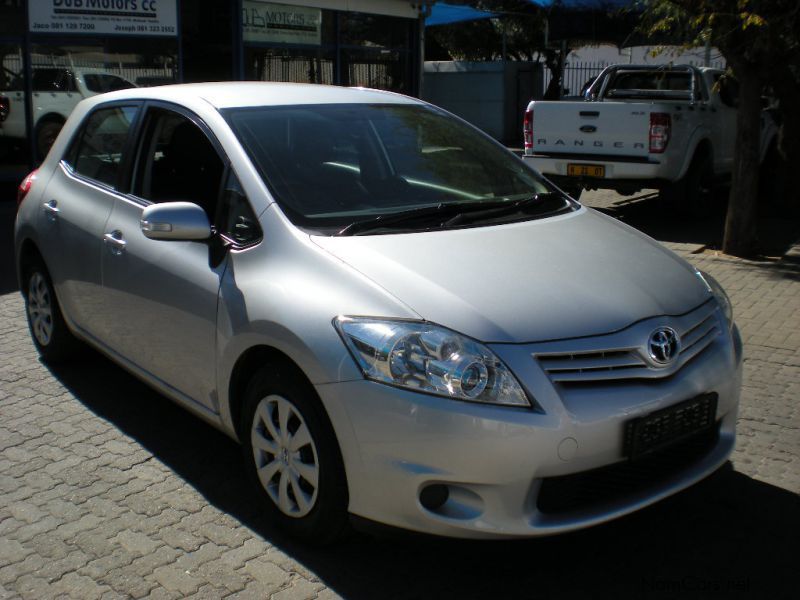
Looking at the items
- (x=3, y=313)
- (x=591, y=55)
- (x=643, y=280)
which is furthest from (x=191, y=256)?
(x=591, y=55)

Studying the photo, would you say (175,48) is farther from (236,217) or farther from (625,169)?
(236,217)

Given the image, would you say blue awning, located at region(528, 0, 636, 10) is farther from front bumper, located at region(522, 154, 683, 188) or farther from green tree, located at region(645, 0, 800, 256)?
green tree, located at region(645, 0, 800, 256)

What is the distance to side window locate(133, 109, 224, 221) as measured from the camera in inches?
167

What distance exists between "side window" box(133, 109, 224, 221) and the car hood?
0.81 metres

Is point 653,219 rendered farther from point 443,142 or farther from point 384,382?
point 384,382

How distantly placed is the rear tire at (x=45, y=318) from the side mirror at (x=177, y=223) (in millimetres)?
1858

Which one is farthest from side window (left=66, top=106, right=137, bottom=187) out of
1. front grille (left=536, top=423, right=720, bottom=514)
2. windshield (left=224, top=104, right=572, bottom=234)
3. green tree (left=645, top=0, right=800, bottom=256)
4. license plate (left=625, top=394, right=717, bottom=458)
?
green tree (left=645, top=0, right=800, bottom=256)

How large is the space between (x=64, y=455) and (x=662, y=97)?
34.2ft

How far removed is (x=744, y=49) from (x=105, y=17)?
9055mm

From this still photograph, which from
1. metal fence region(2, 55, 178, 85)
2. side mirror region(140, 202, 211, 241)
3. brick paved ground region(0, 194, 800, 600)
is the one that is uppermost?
metal fence region(2, 55, 178, 85)

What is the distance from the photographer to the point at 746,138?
30.1 ft

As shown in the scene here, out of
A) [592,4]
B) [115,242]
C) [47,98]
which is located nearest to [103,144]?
[115,242]

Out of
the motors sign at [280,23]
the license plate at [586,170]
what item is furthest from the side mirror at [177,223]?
the motors sign at [280,23]

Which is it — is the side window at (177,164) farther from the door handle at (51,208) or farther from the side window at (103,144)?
the door handle at (51,208)
